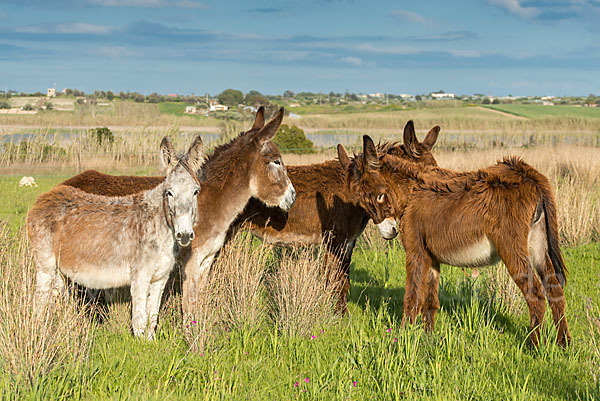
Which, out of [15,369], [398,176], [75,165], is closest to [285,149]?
[75,165]

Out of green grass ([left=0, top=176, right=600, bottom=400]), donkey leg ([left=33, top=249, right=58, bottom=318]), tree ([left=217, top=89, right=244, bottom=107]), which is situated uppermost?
tree ([left=217, top=89, right=244, bottom=107])

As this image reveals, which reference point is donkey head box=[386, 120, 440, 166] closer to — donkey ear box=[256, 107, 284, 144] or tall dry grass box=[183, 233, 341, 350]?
donkey ear box=[256, 107, 284, 144]

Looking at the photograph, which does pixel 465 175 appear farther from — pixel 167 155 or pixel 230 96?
pixel 230 96

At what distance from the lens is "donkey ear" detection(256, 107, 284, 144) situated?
234 inches

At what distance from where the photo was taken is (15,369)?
408cm

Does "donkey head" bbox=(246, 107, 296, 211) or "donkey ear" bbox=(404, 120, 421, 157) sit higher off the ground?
"donkey ear" bbox=(404, 120, 421, 157)

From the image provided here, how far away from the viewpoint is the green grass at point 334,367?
420 cm

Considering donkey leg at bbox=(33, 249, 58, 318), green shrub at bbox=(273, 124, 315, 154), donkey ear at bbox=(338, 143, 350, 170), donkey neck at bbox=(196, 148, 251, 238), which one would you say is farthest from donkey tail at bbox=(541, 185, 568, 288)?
green shrub at bbox=(273, 124, 315, 154)

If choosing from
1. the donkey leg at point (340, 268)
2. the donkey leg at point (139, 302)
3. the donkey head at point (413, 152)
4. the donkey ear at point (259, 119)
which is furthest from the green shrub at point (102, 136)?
the donkey leg at point (139, 302)

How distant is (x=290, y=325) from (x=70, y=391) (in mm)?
2284

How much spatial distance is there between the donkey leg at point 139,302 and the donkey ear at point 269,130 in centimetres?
201

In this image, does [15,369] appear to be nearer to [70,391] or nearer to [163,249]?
[70,391]

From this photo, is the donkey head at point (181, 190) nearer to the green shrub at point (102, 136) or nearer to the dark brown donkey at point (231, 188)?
the dark brown donkey at point (231, 188)

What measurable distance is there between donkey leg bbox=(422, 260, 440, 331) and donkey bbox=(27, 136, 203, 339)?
2526 mm
